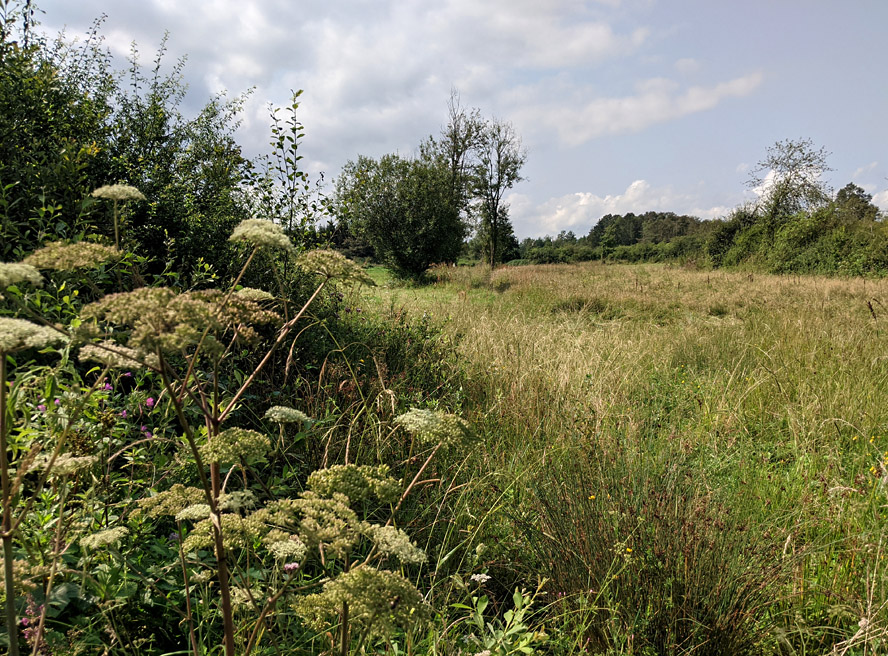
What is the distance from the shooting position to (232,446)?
885mm

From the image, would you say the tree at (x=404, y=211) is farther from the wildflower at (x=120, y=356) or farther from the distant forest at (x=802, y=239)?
the wildflower at (x=120, y=356)

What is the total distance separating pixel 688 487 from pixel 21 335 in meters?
2.41

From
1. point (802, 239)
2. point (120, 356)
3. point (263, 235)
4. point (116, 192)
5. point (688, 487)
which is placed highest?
point (802, 239)

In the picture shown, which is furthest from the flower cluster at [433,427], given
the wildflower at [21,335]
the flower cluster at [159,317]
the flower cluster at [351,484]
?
the wildflower at [21,335]

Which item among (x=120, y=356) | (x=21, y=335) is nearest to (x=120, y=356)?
(x=120, y=356)

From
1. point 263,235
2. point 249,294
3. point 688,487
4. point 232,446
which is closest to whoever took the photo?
point 232,446

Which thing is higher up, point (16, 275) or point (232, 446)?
point (16, 275)

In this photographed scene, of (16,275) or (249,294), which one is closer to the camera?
(16,275)

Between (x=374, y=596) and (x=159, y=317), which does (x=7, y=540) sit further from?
(x=374, y=596)

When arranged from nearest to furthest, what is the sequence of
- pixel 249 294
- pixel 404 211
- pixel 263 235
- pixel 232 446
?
pixel 232 446
pixel 263 235
pixel 249 294
pixel 404 211

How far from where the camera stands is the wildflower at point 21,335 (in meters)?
0.75

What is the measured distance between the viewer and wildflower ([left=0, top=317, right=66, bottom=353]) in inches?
29.5

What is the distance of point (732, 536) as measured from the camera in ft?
6.23

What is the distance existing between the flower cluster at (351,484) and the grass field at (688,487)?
111 cm
